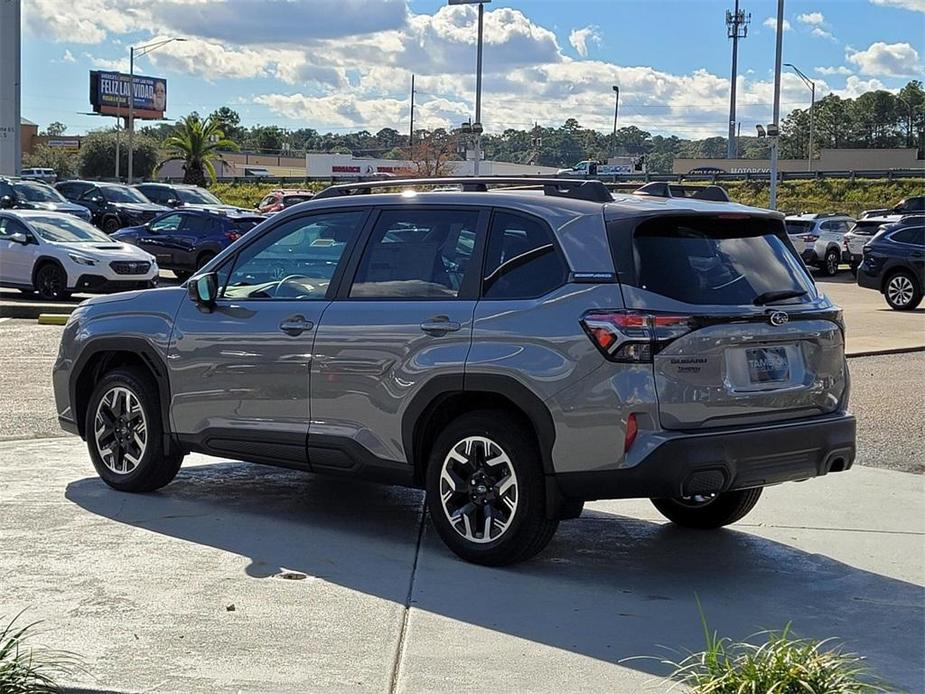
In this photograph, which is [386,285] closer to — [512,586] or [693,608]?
[512,586]

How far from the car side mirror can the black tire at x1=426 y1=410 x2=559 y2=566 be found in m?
1.74

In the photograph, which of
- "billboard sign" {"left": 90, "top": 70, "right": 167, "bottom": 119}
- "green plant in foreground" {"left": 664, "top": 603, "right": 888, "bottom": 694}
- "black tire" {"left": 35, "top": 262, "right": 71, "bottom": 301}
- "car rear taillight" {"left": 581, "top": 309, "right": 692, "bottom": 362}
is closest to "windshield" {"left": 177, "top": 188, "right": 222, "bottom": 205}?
"black tire" {"left": 35, "top": 262, "right": 71, "bottom": 301}

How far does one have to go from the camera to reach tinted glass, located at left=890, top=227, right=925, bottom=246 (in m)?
22.9

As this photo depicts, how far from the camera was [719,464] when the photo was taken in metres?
5.91

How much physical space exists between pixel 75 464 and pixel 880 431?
6.45 meters

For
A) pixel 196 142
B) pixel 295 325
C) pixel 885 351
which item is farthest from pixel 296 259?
pixel 196 142

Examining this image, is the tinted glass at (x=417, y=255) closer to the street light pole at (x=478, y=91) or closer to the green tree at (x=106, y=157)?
the street light pole at (x=478, y=91)

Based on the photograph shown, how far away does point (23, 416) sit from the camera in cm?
1053

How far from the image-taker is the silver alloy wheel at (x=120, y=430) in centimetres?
788

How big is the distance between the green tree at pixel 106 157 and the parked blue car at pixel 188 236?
63.7 m

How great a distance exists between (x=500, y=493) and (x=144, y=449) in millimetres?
2588

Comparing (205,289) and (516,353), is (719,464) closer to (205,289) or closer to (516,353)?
(516,353)

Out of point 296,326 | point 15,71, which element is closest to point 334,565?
point 296,326

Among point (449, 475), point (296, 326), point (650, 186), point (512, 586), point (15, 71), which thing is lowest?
point (512, 586)
